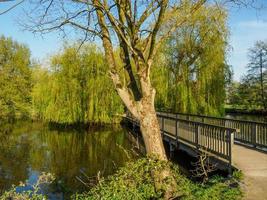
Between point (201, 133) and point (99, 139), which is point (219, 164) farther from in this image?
point (99, 139)

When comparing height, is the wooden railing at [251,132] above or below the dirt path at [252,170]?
above

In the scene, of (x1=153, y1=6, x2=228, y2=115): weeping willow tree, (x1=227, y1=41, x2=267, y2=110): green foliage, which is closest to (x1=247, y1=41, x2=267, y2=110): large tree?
(x1=227, y1=41, x2=267, y2=110): green foliage

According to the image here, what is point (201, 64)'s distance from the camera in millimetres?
23688

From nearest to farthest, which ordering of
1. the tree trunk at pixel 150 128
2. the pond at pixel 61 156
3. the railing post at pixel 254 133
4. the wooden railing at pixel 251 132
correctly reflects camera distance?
the tree trunk at pixel 150 128 → the wooden railing at pixel 251 132 → the railing post at pixel 254 133 → the pond at pixel 61 156

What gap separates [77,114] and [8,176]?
15.7m

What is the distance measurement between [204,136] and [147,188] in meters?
Answer: 4.54

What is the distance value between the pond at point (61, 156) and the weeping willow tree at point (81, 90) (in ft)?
10.9

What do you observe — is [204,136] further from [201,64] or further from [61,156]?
[201,64]

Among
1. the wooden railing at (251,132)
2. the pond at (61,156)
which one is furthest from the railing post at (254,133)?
the pond at (61,156)

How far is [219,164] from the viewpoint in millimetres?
9281

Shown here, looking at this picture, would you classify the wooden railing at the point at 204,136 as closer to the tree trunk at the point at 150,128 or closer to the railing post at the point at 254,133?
the railing post at the point at 254,133

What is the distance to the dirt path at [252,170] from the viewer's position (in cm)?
622

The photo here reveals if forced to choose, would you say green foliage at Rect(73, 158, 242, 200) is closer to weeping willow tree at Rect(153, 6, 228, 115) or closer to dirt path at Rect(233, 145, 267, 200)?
dirt path at Rect(233, 145, 267, 200)

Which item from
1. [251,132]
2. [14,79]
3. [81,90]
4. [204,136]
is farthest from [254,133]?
[14,79]
